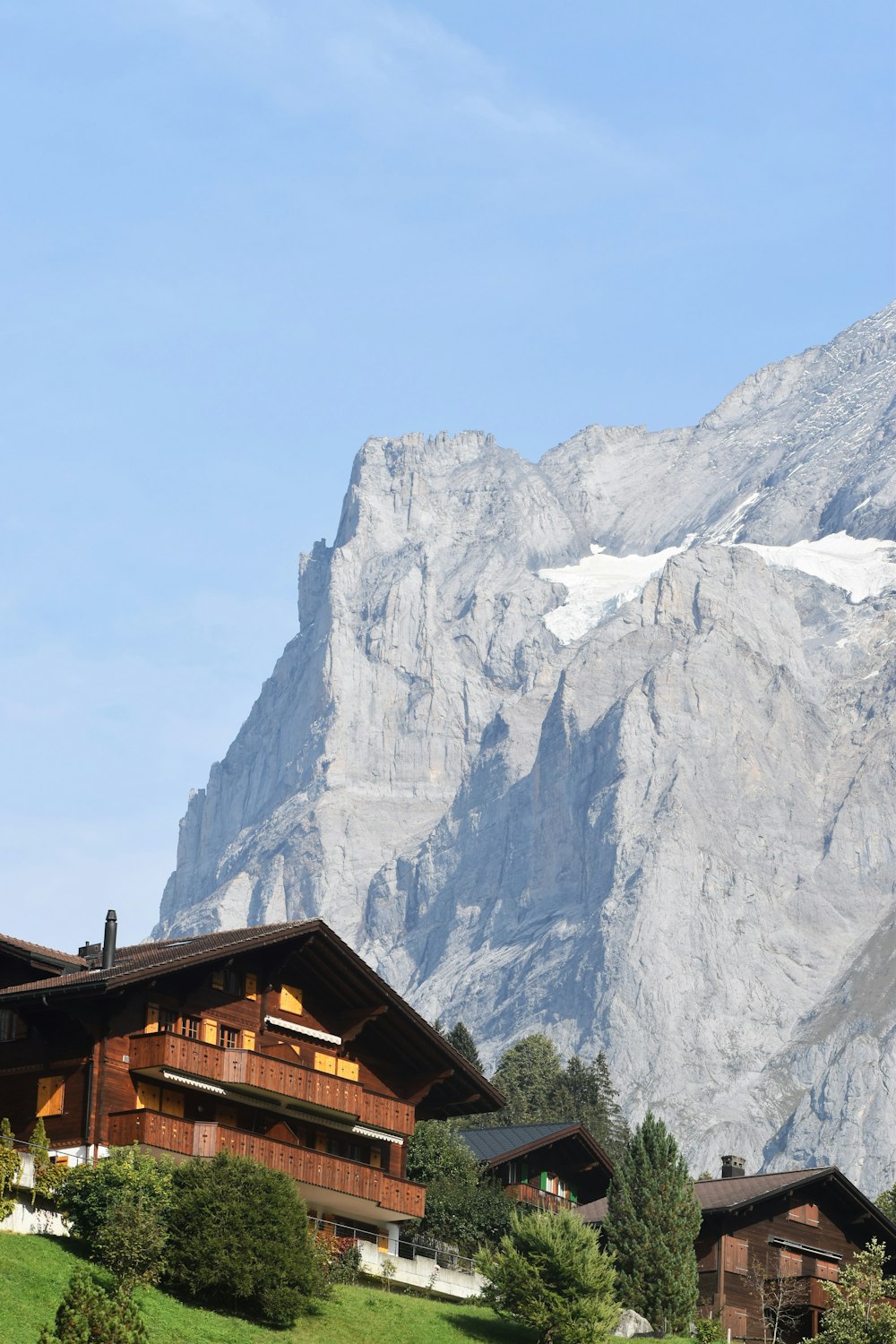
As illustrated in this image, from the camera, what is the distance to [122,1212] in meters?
41.0

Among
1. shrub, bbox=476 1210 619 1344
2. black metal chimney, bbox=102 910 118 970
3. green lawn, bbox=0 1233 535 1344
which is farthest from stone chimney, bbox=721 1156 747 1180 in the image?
black metal chimney, bbox=102 910 118 970

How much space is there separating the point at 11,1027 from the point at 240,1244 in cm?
1232

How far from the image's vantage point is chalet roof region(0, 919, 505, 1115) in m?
48.6

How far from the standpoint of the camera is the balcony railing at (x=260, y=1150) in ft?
158

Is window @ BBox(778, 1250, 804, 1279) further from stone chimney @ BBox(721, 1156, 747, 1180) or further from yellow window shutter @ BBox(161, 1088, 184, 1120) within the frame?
yellow window shutter @ BBox(161, 1088, 184, 1120)

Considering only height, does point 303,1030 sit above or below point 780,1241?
above

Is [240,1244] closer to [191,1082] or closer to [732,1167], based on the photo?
[191,1082]

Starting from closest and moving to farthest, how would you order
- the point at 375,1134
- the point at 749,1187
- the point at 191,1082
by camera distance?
the point at 191,1082, the point at 375,1134, the point at 749,1187

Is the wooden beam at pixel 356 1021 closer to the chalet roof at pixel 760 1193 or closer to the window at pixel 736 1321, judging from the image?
the chalet roof at pixel 760 1193

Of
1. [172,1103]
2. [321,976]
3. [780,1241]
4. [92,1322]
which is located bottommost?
[92,1322]

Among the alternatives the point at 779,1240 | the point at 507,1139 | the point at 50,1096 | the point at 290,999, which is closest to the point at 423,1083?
the point at 290,999

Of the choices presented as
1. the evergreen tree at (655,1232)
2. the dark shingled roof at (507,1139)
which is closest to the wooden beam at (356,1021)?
the evergreen tree at (655,1232)

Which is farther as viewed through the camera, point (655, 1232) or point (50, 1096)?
point (655, 1232)

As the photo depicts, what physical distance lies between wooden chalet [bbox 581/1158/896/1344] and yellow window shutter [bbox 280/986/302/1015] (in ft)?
53.7
